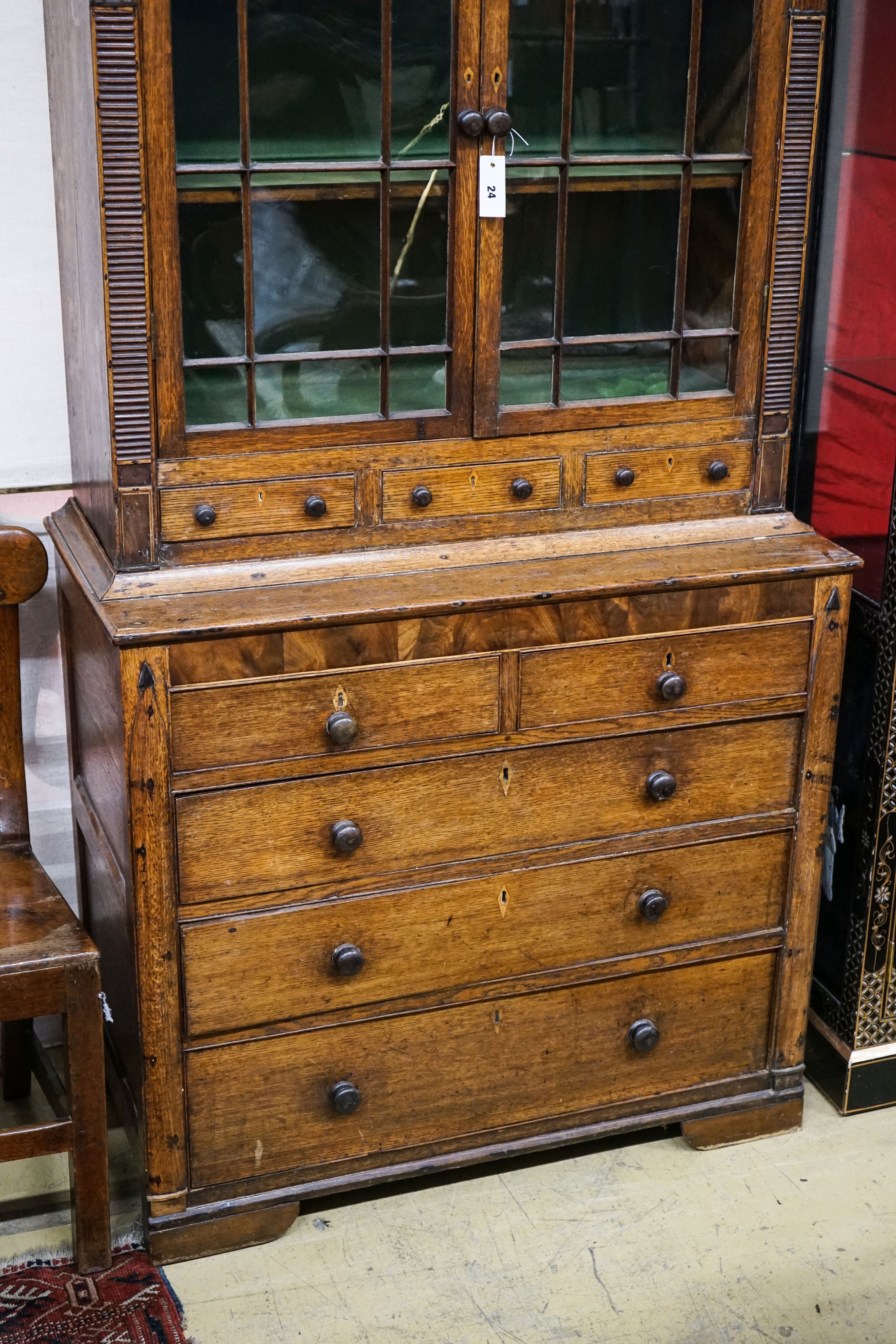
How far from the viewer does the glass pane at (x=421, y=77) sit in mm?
2234

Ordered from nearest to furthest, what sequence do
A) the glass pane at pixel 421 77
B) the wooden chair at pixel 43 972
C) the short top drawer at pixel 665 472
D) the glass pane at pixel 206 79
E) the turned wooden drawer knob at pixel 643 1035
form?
the glass pane at pixel 206 79
the glass pane at pixel 421 77
the wooden chair at pixel 43 972
the short top drawer at pixel 665 472
the turned wooden drawer knob at pixel 643 1035

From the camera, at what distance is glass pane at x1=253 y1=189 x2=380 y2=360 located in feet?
7.45

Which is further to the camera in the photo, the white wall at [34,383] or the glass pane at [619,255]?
the white wall at [34,383]

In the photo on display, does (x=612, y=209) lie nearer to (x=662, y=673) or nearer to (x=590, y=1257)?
(x=662, y=673)

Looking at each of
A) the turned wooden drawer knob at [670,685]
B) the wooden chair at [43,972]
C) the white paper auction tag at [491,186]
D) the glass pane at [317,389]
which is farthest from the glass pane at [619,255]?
the wooden chair at [43,972]

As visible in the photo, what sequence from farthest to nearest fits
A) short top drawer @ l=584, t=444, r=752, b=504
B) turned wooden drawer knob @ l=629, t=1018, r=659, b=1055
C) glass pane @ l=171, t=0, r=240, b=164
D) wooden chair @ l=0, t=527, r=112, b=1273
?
1. turned wooden drawer knob @ l=629, t=1018, r=659, b=1055
2. short top drawer @ l=584, t=444, r=752, b=504
3. wooden chair @ l=0, t=527, r=112, b=1273
4. glass pane @ l=171, t=0, r=240, b=164

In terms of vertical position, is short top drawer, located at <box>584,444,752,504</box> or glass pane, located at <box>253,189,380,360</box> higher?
glass pane, located at <box>253,189,380,360</box>

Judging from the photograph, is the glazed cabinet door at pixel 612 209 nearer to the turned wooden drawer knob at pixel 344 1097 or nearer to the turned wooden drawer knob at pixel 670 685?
the turned wooden drawer knob at pixel 670 685

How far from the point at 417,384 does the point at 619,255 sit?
1.29 feet

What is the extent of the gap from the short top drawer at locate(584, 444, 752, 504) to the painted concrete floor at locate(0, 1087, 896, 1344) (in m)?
1.22

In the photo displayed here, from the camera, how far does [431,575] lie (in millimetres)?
2432

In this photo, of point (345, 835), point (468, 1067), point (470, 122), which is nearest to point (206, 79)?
point (470, 122)

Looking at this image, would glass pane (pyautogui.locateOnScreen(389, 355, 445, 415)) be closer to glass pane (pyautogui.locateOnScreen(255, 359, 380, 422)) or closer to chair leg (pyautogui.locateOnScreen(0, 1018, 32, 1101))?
glass pane (pyautogui.locateOnScreen(255, 359, 380, 422))

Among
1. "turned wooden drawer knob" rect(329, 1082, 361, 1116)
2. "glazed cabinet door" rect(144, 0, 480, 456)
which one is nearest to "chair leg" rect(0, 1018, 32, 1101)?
"turned wooden drawer knob" rect(329, 1082, 361, 1116)
